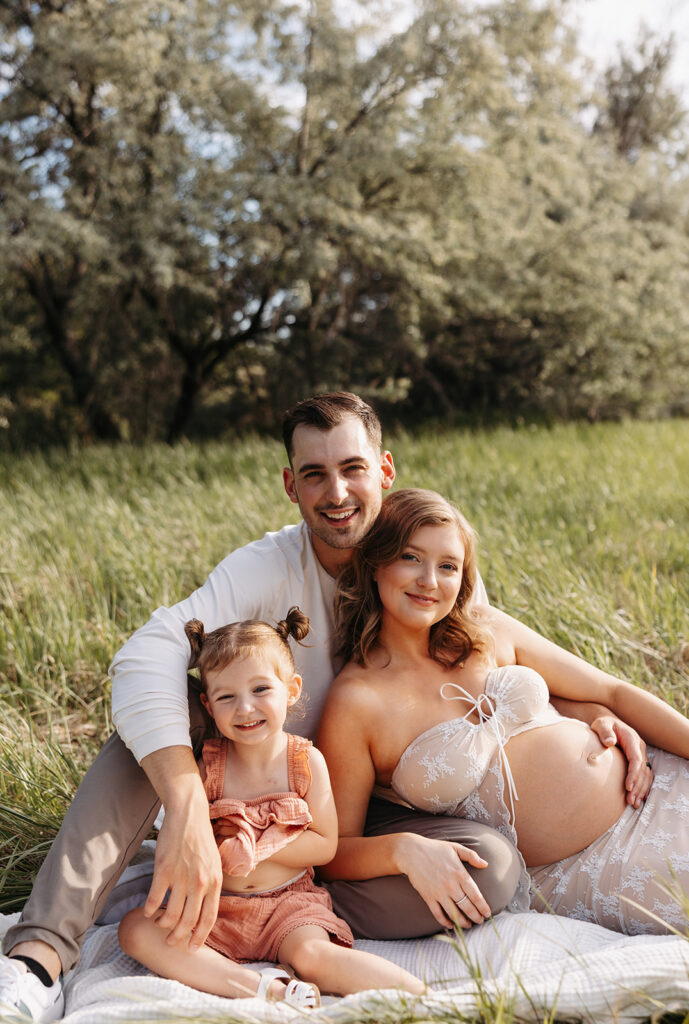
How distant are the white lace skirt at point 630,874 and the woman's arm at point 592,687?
18 centimetres

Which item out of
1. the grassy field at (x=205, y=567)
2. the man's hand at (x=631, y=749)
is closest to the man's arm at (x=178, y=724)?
the grassy field at (x=205, y=567)

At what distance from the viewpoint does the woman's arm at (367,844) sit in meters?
2.00

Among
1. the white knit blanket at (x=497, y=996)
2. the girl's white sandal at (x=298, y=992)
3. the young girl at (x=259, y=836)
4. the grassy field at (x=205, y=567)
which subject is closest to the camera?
the white knit blanket at (x=497, y=996)

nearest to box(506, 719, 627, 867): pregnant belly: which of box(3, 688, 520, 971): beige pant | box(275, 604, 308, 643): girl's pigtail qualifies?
box(3, 688, 520, 971): beige pant

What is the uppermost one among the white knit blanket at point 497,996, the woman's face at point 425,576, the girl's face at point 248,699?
the woman's face at point 425,576

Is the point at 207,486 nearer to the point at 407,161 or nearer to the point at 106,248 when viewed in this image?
the point at 106,248

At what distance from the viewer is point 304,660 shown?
8.03ft

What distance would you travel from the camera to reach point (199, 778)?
6.57 feet

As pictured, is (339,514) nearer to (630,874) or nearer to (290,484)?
(290,484)

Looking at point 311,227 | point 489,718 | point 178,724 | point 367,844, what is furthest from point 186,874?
point 311,227

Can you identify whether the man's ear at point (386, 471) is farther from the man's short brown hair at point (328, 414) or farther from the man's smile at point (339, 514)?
the man's smile at point (339, 514)

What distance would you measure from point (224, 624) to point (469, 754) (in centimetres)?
76

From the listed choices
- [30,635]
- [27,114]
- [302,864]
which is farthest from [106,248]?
[302,864]

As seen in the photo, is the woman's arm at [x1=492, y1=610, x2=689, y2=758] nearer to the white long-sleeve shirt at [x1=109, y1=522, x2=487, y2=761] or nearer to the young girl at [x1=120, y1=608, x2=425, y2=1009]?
the white long-sleeve shirt at [x1=109, y1=522, x2=487, y2=761]
